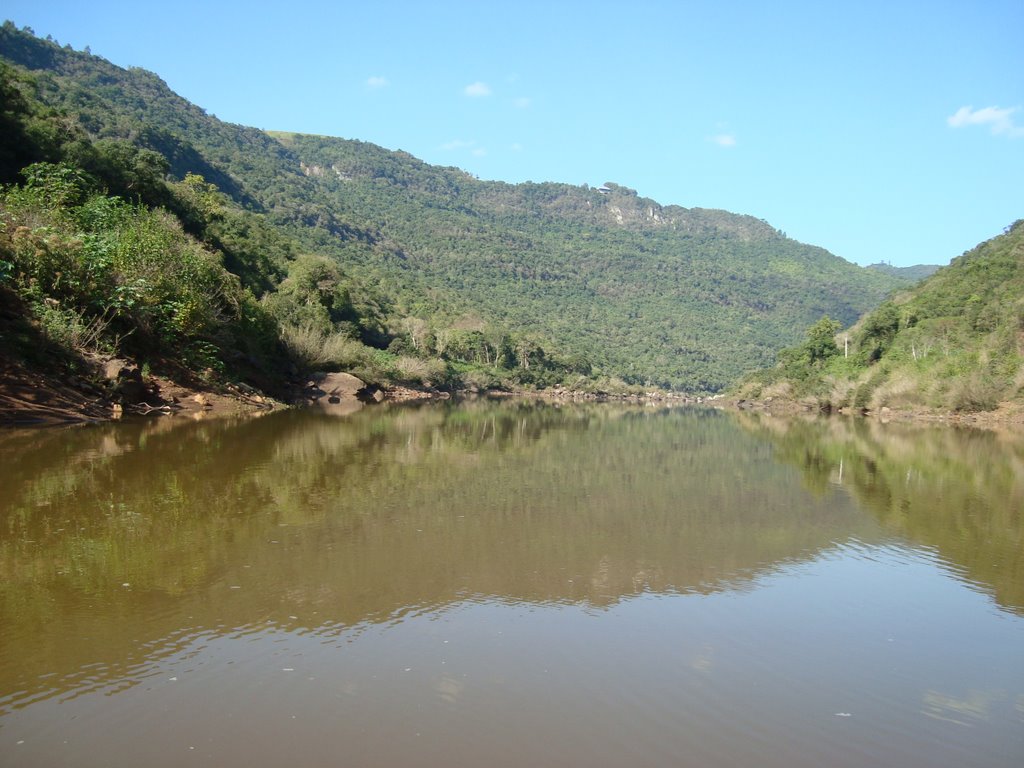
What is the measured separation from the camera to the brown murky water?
476cm

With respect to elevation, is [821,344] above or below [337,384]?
above

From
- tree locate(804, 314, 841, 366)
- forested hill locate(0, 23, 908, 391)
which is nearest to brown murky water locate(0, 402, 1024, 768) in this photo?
forested hill locate(0, 23, 908, 391)

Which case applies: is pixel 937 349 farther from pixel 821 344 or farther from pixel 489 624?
pixel 489 624

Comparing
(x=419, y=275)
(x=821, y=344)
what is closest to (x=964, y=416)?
(x=821, y=344)

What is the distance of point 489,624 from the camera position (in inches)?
268

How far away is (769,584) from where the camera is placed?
8617mm

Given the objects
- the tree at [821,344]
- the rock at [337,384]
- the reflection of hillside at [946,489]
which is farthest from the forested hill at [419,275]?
the reflection of hillside at [946,489]

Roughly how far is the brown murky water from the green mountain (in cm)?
4683

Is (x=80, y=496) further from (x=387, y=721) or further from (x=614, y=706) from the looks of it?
(x=614, y=706)

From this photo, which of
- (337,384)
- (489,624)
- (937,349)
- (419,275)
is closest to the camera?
(489,624)

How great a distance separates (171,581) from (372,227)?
160 m

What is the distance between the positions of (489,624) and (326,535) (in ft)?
12.4

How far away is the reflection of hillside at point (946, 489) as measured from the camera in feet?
33.8

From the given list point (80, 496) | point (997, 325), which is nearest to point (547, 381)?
point (997, 325)
